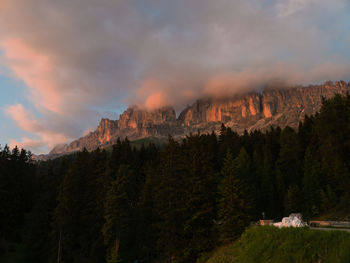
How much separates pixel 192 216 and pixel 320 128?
2385cm

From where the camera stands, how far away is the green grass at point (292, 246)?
540 inches

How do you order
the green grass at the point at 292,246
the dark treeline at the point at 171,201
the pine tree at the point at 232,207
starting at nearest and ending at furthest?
the green grass at the point at 292,246 < the pine tree at the point at 232,207 < the dark treeline at the point at 171,201

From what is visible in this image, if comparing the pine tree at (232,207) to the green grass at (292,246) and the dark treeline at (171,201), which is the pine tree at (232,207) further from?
the green grass at (292,246)

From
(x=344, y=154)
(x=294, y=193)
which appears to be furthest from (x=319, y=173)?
(x=344, y=154)

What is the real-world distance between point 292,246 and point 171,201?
790 inches

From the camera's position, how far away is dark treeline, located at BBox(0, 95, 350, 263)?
102 feet

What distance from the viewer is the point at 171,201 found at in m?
34.3

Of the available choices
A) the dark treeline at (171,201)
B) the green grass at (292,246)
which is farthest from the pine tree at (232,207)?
the green grass at (292,246)

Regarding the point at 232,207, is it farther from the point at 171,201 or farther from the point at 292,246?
the point at 292,246

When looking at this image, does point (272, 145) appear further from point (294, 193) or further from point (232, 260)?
point (232, 260)

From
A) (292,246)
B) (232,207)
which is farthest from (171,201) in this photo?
(292,246)

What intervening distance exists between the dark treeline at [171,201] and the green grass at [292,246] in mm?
5437

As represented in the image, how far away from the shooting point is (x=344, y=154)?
35719 millimetres

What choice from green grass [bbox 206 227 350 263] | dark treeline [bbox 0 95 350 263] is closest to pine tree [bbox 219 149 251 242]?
dark treeline [bbox 0 95 350 263]
